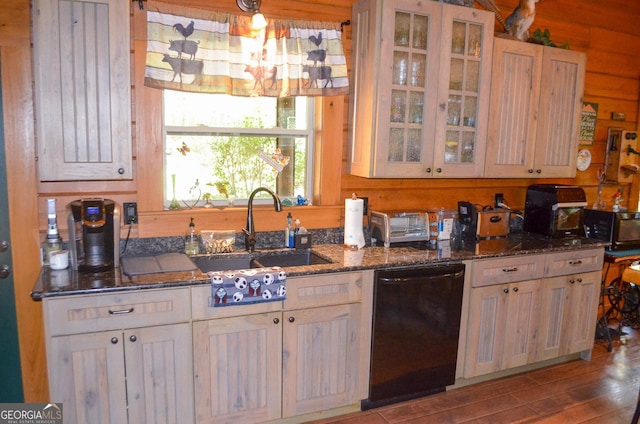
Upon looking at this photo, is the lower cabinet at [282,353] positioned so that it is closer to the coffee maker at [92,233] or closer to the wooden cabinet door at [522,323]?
the coffee maker at [92,233]

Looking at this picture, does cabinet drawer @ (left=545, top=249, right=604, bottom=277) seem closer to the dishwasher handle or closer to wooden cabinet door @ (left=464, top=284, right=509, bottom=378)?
wooden cabinet door @ (left=464, top=284, right=509, bottom=378)

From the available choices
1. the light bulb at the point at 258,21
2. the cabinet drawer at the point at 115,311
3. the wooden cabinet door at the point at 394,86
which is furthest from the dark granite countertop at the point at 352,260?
the light bulb at the point at 258,21

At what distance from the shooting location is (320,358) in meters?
2.45

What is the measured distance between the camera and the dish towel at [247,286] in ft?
7.03

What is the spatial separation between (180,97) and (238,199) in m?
0.68

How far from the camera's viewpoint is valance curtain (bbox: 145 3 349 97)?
240 centimetres

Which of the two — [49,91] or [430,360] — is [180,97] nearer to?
[49,91]

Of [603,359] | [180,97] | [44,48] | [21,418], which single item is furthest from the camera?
[603,359]

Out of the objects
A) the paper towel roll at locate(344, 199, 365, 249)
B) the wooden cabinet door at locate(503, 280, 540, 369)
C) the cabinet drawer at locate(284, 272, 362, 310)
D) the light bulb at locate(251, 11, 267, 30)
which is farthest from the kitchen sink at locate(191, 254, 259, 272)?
the wooden cabinet door at locate(503, 280, 540, 369)

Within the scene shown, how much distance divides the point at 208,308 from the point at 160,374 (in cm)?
36

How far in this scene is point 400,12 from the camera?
2668 mm

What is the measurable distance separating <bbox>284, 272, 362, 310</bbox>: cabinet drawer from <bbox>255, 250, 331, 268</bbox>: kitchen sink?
0.24 m

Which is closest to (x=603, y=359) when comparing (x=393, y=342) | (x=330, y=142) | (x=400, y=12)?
(x=393, y=342)

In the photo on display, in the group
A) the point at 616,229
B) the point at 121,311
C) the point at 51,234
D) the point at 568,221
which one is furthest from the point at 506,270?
the point at 51,234
